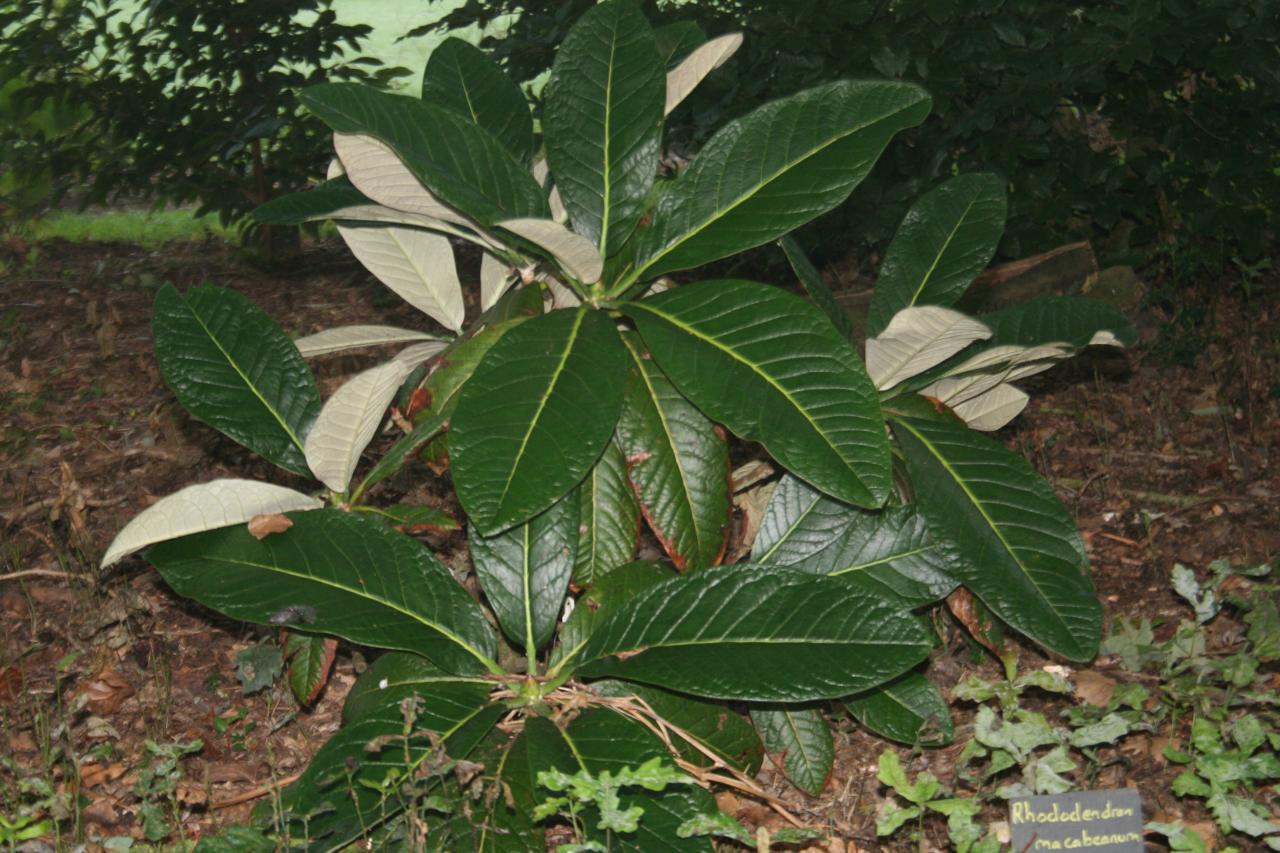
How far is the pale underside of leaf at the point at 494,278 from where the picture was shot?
243 cm

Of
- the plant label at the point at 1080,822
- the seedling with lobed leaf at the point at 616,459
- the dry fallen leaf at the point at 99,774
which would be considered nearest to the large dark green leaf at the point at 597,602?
the seedling with lobed leaf at the point at 616,459

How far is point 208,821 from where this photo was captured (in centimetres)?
239

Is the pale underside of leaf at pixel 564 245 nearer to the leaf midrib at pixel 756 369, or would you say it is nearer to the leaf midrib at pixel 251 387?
the leaf midrib at pixel 756 369

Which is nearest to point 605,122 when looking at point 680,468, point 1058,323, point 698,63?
point 698,63

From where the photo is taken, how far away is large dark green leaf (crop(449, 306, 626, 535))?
1.82 metres

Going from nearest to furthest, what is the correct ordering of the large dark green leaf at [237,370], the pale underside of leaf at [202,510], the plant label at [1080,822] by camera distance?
the plant label at [1080,822], the pale underside of leaf at [202,510], the large dark green leaf at [237,370]

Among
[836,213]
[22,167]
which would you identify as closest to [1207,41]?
[836,213]

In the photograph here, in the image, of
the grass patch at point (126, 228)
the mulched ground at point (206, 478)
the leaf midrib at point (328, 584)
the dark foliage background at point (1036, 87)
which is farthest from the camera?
the grass patch at point (126, 228)

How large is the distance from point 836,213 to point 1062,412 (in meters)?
0.97

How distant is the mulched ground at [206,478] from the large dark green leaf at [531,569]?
563mm

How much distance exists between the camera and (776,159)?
208 cm

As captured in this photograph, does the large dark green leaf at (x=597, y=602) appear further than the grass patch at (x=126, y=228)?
No

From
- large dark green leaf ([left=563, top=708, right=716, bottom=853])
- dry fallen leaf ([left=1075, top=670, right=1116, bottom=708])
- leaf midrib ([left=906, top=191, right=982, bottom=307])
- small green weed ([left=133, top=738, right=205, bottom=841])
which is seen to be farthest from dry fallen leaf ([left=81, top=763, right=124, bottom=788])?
dry fallen leaf ([left=1075, top=670, right=1116, bottom=708])

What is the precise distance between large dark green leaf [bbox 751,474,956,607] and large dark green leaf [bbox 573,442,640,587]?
0.91 ft
